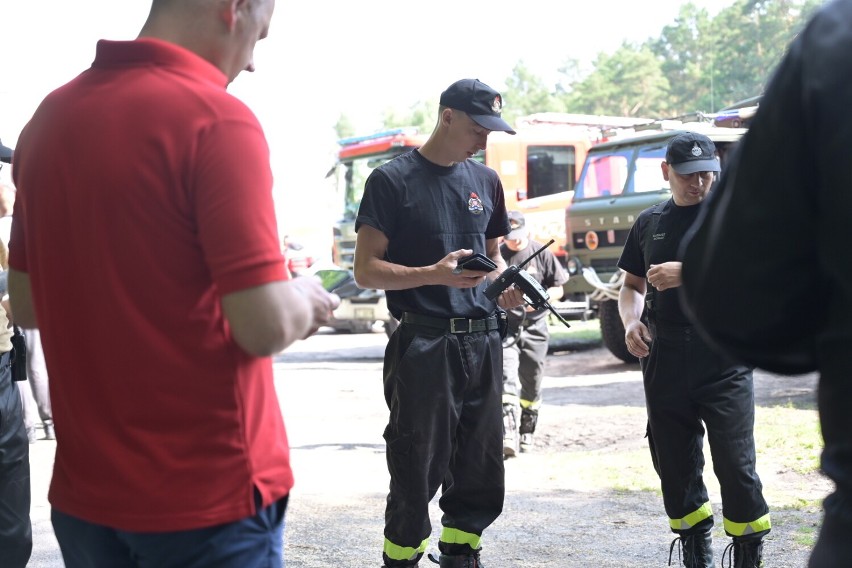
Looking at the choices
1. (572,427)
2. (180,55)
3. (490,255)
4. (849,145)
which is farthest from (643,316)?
(572,427)

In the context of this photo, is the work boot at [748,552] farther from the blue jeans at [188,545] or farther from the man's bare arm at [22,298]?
the man's bare arm at [22,298]

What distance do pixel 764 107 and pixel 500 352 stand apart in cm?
337

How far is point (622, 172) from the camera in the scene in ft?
48.6

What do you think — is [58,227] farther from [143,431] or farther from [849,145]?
[849,145]

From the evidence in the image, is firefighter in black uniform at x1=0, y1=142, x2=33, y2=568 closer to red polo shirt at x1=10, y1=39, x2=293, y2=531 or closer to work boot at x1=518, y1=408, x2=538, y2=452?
red polo shirt at x1=10, y1=39, x2=293, y2=531

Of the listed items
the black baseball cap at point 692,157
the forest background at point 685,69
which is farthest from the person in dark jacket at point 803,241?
the forest background at point 685,69

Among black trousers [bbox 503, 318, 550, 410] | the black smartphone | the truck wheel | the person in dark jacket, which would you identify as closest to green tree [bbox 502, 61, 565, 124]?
the truck wheel

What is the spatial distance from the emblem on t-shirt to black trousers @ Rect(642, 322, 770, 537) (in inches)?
37.9

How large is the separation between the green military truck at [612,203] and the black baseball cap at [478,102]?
28.6 feet

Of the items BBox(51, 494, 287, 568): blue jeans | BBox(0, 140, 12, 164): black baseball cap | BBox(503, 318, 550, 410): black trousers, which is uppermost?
BBox(0, 140, 12, 164): black baseball cap

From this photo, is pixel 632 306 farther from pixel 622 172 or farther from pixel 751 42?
pixel 751 42

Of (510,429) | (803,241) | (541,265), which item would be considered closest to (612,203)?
(541,265)

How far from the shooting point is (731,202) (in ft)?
5.23

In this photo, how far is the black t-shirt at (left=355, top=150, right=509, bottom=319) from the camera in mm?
4715
